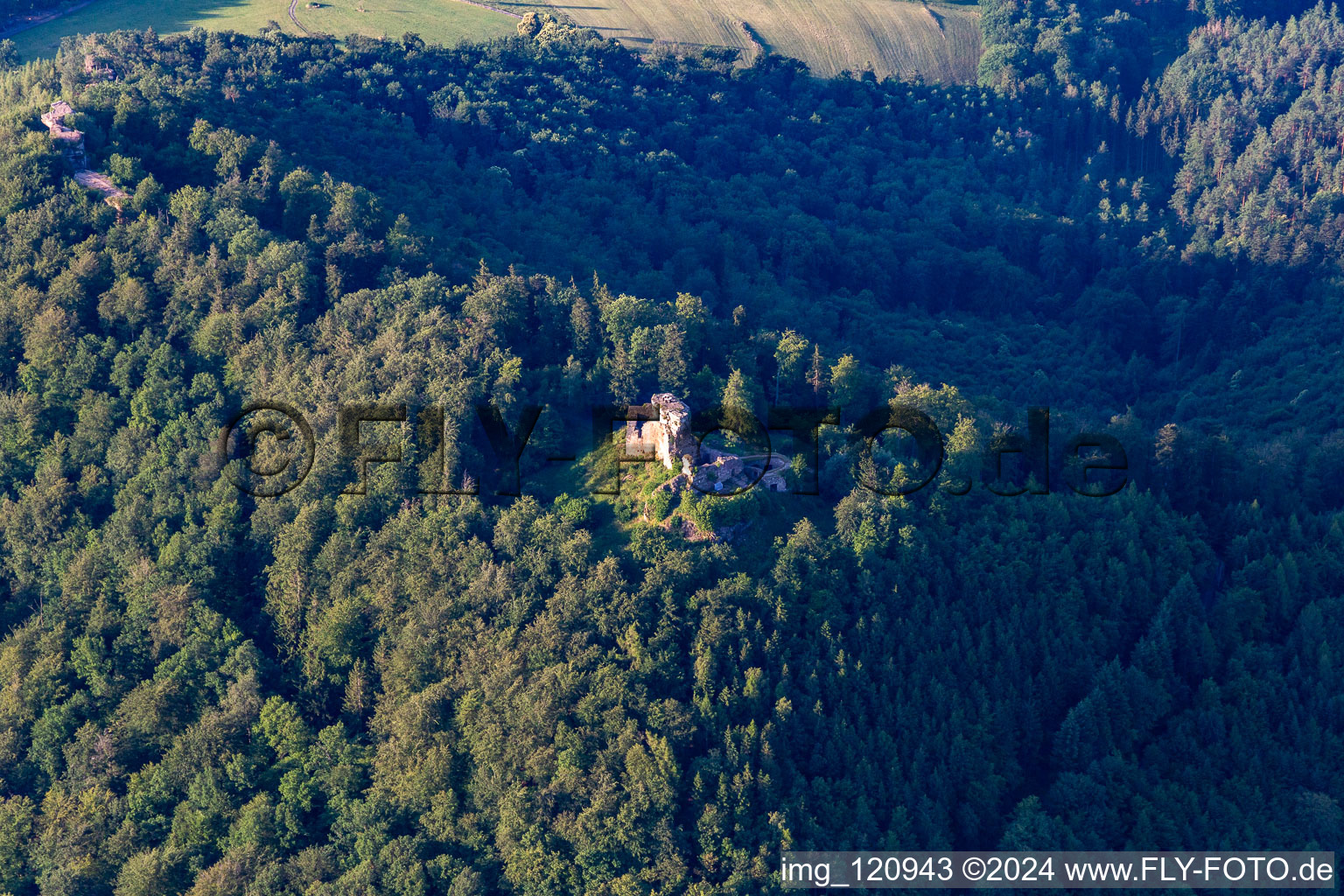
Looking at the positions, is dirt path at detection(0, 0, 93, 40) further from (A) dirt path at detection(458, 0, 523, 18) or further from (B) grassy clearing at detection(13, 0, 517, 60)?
(A) dirt path at detection(458, 0, 523, 18)

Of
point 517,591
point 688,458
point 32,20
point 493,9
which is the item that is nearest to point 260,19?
point 32,20

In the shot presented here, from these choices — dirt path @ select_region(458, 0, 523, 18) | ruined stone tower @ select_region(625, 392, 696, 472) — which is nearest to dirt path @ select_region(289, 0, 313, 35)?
dirt path @ select_region(458, 0, 523, 18)

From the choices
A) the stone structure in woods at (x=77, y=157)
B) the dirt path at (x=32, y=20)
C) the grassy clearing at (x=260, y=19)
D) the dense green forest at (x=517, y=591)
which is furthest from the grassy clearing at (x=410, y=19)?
the stone structure in woods at (x=77, y=157)

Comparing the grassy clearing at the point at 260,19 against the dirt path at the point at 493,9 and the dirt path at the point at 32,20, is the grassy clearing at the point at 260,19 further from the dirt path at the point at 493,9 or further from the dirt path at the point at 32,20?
the dirt path at the point at 493,9

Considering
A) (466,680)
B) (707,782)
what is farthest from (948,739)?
(466,680)

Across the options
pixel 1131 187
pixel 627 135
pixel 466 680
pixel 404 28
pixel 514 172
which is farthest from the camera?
pixel 1131 187

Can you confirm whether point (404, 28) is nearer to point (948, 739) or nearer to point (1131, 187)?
point (1131, 187)
